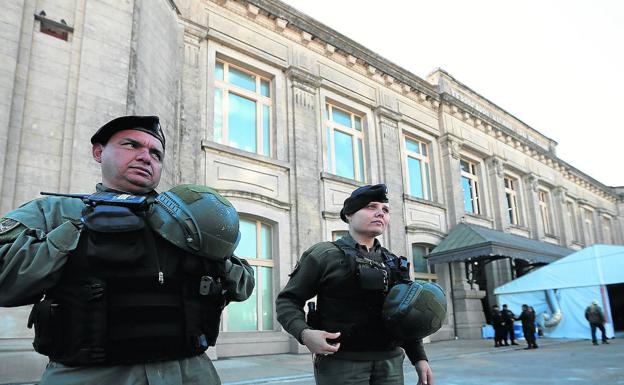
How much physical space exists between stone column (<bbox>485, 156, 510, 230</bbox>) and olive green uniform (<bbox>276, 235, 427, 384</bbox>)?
1689cm

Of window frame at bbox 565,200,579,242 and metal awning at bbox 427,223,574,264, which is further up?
window frame at bbox 565,200,579,242

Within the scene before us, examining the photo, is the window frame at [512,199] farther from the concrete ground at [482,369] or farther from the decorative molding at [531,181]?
the concrete ground at [482,369]

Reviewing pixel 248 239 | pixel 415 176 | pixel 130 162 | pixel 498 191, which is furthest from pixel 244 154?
pixel 498 191

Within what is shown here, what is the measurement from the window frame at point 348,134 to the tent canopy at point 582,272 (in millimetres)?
6984

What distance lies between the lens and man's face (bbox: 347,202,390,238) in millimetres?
2781

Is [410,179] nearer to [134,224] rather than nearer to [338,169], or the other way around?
[338,169]

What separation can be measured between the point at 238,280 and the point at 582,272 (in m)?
15.9

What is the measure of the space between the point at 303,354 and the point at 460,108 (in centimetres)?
1147

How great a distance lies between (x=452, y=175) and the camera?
16375 millimetres

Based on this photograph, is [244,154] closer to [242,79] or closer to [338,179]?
[242,79]

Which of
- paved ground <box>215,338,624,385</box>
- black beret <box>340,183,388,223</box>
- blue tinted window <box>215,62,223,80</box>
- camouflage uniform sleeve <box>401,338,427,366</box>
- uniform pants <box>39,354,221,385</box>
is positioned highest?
blue tinted window <box>215,62,223,80</box>

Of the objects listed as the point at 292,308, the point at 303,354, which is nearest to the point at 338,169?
the point at 303,354

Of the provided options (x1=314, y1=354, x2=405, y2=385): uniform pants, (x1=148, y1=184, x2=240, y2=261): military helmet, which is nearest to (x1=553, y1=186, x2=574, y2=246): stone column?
(x1=314, y1=354, x2=405, y2=385): uniform pants

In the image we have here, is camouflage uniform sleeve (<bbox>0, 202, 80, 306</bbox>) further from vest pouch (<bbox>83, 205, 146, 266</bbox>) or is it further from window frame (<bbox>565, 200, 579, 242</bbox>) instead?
window frame (<bbox>565, 200, 579, 242</bbox>)
